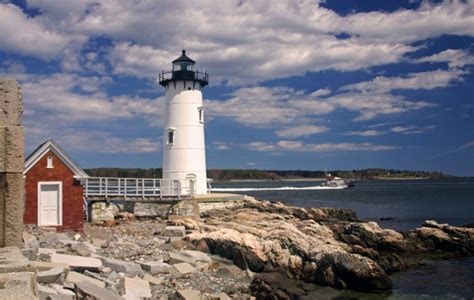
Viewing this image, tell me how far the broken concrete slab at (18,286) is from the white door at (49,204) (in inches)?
486

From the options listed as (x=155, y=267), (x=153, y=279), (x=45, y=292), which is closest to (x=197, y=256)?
(x=155, y=267)

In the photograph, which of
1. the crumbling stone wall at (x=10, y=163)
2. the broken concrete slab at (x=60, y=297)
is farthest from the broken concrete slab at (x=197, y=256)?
the crumbling stone wall at (x=10, y=163)

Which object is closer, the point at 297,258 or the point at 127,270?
the point at 127,270

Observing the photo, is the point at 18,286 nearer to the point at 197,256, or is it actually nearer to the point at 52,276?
the point at 52,276

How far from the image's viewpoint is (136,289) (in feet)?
33.6

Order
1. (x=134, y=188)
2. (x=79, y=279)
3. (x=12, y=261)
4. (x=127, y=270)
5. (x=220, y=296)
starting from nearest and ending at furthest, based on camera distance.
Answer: (x=12, y=261) < (x=79, y=279) < (x=220, y=296) < (x=127, y=270) < (x=134, y=188)

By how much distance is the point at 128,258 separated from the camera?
13188mm

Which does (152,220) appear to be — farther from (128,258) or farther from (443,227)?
(443,227)

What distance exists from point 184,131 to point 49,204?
40.0ft

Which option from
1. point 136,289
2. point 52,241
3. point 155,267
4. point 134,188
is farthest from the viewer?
point 134,188

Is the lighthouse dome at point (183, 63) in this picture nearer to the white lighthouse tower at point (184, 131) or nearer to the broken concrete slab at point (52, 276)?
the white lighthouse tower at point (184, 131)

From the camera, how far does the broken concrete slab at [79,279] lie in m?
9.11

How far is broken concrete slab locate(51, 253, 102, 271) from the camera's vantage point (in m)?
10.4

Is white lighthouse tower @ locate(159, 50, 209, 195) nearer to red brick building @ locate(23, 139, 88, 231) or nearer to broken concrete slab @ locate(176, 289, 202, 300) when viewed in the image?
red brick building @ locate(23, 139, 88, 231)
